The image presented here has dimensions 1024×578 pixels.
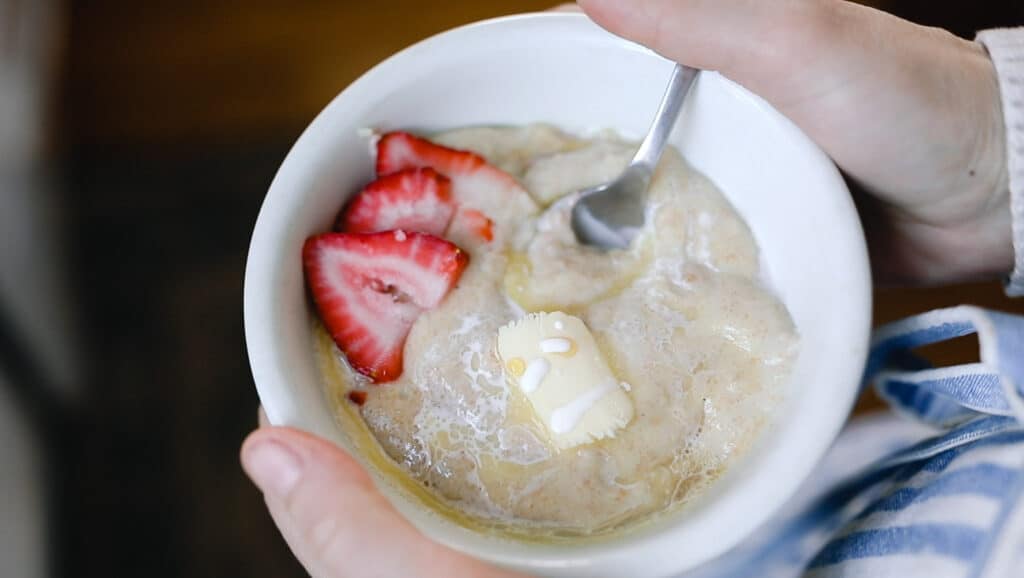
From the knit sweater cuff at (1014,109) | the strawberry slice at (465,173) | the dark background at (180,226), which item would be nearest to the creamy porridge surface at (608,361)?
the strawberry slice at (465,173)

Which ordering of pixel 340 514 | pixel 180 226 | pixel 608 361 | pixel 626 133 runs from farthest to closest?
pixel 180 226 → pixel 626 133 → pixel 608 361 → pixel 340 514

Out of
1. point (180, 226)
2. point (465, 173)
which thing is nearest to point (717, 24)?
point (465, 173)

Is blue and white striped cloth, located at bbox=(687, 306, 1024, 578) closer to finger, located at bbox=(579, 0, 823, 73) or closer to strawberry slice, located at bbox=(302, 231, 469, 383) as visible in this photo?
finger, located at bbox=(579, 0, 823, 73)

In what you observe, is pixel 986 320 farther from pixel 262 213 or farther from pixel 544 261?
pixel 262 213

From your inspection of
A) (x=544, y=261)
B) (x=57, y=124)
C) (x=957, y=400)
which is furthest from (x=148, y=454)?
(x=957, y=400)

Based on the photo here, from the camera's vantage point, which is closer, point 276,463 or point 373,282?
point 276,463

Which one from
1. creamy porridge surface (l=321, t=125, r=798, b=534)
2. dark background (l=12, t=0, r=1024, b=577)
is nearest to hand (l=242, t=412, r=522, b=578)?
creamy porridge surface (l=321, t=125, r=798, b=534)

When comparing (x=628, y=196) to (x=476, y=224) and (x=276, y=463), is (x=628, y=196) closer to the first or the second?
(x=476, y=224)
